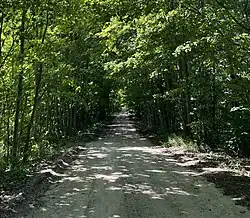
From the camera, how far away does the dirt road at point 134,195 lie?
735 centimetres

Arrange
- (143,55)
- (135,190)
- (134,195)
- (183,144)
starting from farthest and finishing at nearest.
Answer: (183,144) → (143,55) → (135,190) → (134,195)

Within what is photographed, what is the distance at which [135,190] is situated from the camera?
943cm

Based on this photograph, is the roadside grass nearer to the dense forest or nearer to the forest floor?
the dense forest

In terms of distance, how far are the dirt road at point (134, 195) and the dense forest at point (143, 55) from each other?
148 inches

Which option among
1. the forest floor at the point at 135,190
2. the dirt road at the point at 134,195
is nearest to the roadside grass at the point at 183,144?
the forest floor at the point at 135,190

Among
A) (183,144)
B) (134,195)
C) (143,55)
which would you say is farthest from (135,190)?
(143,55)

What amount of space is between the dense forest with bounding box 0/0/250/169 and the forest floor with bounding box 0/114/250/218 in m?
2.76

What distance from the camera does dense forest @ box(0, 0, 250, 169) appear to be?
38.7ft

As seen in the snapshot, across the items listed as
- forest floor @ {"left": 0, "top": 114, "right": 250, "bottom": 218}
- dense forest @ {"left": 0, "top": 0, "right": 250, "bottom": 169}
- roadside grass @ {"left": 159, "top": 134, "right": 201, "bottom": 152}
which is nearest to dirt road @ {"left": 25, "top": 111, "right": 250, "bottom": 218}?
forest floor @ {"left": 0, "top": 114, "right": 250, "bottom": 218}

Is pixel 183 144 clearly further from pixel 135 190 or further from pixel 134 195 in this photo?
pixel 134 195

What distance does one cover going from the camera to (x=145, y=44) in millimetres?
18000

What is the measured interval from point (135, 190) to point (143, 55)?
1048 cm

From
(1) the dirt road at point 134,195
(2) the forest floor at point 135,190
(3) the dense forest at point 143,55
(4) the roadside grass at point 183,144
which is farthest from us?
(4) the roadside grass at point 183,144

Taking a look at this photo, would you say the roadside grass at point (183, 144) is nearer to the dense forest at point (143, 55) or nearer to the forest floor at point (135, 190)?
the dense forest at point (143, 55)
